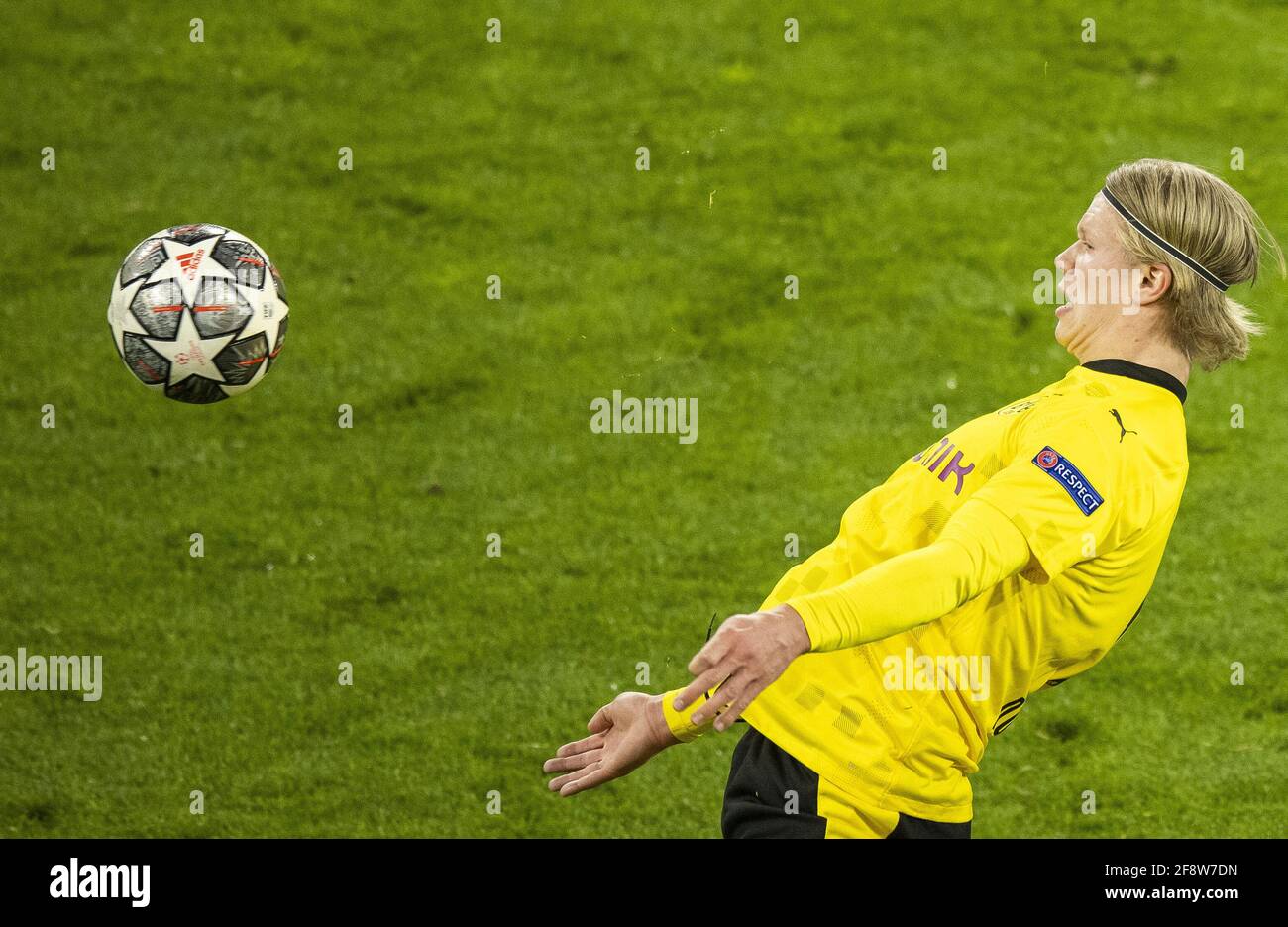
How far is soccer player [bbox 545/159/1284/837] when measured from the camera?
134 inches

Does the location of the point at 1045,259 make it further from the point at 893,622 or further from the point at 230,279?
the point at 893,622

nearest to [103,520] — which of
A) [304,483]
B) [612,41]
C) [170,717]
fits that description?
[304,483]

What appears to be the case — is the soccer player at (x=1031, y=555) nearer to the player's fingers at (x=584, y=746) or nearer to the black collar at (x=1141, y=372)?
the black collar at (x=1141, y=372)

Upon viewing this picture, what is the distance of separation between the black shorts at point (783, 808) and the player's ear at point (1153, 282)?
142 cm

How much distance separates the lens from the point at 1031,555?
3250 mm

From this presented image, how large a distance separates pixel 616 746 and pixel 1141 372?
1.66 meters

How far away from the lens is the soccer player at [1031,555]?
3.41m

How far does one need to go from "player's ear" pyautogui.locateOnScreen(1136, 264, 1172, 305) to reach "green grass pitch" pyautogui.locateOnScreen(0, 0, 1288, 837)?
3.29 metres

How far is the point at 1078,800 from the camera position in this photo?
21.1 feet

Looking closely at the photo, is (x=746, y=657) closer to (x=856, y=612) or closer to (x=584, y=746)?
(x=856, y=612)

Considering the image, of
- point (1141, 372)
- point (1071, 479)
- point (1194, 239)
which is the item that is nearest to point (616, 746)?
point (1071, 479)

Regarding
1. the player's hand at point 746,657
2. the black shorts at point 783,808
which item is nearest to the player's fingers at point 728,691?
the player's hand at point 746,657

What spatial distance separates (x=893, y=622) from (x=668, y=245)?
7668 millimetres

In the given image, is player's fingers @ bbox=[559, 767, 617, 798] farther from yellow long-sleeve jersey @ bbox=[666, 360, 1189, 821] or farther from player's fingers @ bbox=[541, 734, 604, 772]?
yellow long-sleeve jersey @ bbox=[666, 360, 1189, 821]
